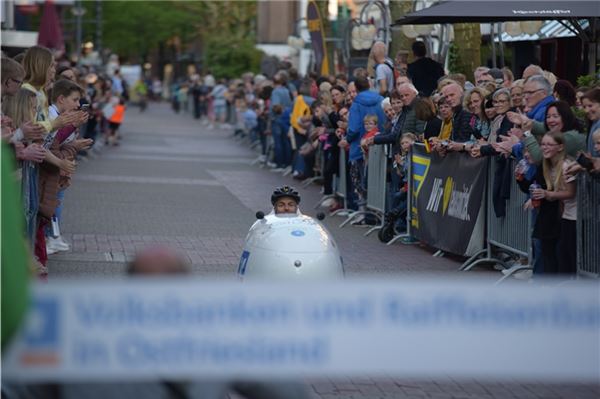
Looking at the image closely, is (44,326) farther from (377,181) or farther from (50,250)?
(377,181)

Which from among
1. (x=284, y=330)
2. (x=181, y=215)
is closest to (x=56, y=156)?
(x=181, y=215)

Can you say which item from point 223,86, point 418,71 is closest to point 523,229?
point 418,71

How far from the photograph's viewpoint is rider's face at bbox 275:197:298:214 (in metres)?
8.92

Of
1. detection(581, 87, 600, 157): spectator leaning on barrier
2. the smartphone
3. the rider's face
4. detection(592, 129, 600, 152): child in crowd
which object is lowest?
the rider's face

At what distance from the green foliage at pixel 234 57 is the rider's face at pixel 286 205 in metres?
49.1

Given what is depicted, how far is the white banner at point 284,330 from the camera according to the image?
4.09 meters

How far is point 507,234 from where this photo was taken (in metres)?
12.3

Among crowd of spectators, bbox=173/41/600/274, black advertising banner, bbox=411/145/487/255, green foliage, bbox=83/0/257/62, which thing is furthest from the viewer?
green foliage, bbox=83/0/257/62

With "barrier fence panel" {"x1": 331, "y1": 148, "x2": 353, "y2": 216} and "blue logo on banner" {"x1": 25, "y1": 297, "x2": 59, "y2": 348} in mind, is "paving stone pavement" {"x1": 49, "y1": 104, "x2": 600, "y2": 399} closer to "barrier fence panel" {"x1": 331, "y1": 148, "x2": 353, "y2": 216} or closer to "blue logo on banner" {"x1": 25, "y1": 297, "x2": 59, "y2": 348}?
"barrier fence panel" {"x1": 331, "y1": 148, "x2": 353, "y2": 216}

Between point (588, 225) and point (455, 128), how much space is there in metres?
4.09

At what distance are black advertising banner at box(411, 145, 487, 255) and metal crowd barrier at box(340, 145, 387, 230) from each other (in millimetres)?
1131

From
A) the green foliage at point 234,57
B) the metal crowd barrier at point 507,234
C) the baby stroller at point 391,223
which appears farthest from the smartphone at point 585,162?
the green foliage at point 234,57

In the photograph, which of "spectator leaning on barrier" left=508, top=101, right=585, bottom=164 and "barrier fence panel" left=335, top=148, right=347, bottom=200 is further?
"barrier fence panel" left=335, top=148, right=347, bottom=200

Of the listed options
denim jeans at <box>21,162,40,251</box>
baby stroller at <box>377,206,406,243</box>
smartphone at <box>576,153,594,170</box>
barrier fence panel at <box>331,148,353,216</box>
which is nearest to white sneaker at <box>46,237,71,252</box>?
denim jeans at <box>21,162,40,251</box>
